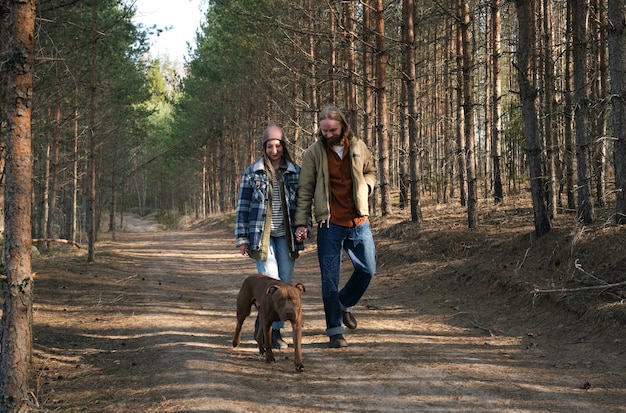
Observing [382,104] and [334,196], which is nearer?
[334,196]

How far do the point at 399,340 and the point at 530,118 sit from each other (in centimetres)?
422

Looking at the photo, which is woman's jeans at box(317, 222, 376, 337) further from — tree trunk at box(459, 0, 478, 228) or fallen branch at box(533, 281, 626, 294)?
tree trunk at box(459, 0, 478, 228)

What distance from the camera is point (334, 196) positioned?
5836 mm

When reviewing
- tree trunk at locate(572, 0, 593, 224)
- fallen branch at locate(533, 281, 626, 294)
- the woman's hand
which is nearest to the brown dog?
the woman's hand

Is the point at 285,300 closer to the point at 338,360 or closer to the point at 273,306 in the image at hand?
the point at 273,306

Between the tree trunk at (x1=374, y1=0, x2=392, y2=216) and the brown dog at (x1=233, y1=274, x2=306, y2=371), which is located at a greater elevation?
the tree trunk at (x1=374, y1=0, x2=392, y2=216)

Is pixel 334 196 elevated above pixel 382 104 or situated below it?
below

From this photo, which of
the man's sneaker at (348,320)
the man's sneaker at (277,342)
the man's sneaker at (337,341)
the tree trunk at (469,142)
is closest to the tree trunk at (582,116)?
the tree trunk at (469,142)

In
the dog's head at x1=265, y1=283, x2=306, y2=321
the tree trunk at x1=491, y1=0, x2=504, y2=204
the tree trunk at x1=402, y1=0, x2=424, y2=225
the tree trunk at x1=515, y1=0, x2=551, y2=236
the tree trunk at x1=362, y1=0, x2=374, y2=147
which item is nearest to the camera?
the dog's head at x1=265, y1=283, x2=306, y2=321

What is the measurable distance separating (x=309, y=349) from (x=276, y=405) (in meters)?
1.64

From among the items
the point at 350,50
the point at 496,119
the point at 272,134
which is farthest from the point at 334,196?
the point at 350,50

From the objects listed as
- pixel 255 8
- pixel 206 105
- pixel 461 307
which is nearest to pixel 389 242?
pixel 461 307

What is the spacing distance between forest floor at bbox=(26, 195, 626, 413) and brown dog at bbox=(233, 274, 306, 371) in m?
0.21

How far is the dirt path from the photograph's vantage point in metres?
4.33
